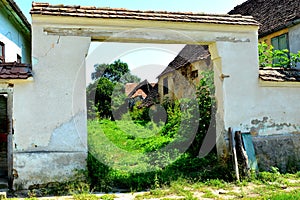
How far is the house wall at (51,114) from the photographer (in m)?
6.80

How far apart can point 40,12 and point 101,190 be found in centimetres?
410

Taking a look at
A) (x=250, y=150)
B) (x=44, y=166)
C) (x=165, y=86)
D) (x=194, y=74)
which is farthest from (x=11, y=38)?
(x=165, y=86)

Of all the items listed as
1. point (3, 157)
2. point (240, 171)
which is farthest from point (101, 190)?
point (240, 171)

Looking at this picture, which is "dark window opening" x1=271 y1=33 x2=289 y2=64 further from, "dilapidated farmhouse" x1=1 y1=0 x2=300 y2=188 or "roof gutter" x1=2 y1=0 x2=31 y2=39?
"roof gutter" x1=2 y1=0 x2=31 y2=39

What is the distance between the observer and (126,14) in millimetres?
7406

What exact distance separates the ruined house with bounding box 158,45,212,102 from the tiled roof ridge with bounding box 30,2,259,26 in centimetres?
675

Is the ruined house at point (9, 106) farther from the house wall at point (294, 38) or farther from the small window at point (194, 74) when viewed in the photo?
the small window at point (194, 74)

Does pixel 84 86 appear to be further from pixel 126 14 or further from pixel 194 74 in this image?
pixel 194 74

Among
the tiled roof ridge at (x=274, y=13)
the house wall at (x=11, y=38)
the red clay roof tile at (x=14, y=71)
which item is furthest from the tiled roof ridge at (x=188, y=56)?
the red clay roof tile at (x=14, y=71)

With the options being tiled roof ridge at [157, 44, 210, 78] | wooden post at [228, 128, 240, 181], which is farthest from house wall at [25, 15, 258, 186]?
tiled roof ridge at [157, 44, 210, 78]

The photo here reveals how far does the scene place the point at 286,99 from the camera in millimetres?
8367

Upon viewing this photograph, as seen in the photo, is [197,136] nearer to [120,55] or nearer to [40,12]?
[120,55]

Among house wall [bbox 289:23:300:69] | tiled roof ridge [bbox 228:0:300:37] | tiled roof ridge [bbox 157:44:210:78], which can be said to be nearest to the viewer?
house wall [bbox 289:23:300:69]

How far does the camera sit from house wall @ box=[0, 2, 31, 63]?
35.5 feet
